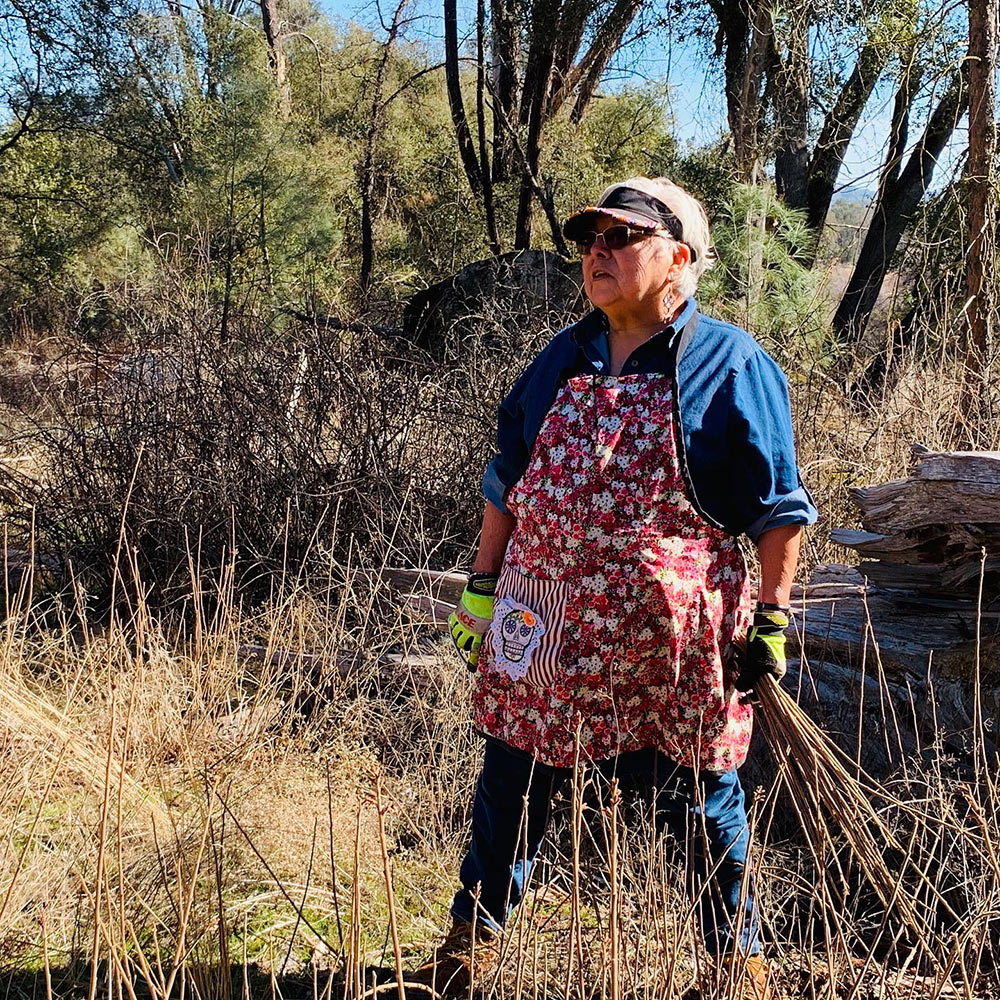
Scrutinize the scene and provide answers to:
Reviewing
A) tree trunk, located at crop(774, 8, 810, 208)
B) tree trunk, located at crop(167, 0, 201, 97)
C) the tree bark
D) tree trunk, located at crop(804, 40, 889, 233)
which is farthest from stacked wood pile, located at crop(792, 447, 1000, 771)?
tree trunk, located at crop(167, 0, 201, 97)

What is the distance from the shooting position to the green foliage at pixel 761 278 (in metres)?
6.20

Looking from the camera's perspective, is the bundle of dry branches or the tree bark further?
the tree bark

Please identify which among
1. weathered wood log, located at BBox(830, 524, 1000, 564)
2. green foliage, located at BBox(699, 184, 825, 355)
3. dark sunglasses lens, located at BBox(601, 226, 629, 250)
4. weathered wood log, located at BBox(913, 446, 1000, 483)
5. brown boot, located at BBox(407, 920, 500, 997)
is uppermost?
green foliage, located at BBox(699, 184, 825, 355)

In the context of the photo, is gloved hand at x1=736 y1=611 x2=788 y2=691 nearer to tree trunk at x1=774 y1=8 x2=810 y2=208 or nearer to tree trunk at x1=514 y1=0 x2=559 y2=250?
tree trunk at x1=774 y1=8 x2=810 y2=208

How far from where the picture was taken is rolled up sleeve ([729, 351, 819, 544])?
6.73 ft

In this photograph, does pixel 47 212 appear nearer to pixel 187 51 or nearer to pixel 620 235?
pixel 187 51

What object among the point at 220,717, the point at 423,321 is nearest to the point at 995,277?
the point at 423,321

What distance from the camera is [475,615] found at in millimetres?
2389

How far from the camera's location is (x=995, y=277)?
5.98 metres

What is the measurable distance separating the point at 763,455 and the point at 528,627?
595 millimetres

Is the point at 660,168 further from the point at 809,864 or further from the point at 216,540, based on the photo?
the point at 809,864

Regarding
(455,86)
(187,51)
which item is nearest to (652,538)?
(455,86)

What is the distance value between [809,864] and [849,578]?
1058mm

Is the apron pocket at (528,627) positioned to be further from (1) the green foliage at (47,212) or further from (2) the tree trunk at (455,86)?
(1) the green foliage at (47,212)
